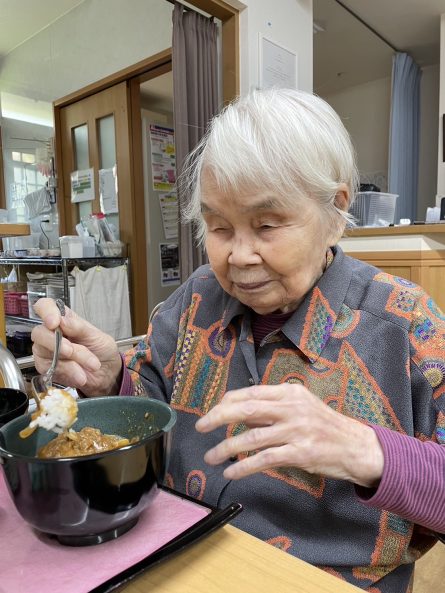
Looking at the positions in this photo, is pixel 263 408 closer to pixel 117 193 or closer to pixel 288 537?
pixel 288 537

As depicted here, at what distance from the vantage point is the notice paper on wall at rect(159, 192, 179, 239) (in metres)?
3.76

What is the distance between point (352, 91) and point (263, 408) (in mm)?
5790

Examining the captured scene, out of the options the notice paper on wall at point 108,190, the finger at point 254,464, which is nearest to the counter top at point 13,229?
the finger at point 254,464

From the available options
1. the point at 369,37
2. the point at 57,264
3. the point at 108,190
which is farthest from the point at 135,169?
the point at 369,37

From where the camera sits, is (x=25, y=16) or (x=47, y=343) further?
(x=25, y=16)

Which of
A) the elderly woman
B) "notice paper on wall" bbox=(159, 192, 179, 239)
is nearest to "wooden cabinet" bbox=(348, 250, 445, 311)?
the elderly woman

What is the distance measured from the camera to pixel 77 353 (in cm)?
79

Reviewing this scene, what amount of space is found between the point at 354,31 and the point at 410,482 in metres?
4.44

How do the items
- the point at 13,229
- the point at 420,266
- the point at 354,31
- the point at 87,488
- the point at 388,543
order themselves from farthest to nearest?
the point at 354,31
the point at 420,266
the point at 13,229
the point at 388,543
the point at 87,488

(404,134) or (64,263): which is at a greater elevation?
(404,134)

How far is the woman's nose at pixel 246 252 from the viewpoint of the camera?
0.72 m

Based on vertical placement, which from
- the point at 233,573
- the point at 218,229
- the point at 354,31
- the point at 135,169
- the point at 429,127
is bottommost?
the point at 233,573

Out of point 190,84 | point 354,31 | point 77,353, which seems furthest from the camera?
point 354,31

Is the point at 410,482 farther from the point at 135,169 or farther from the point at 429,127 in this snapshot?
the point at 429,127
